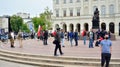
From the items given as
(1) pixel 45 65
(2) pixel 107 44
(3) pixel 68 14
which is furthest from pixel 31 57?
(3) pixel 68 14

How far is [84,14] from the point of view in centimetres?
8581

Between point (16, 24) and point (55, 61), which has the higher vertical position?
point (55, 61)

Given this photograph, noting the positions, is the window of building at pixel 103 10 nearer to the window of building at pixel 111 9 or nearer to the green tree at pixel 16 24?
the window of building at pixel 111 9

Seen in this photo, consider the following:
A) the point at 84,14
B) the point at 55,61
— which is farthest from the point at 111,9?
the point at 55,61

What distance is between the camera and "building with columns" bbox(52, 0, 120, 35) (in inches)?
3204

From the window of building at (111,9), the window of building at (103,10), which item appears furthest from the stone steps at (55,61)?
the window of building at (103,10)

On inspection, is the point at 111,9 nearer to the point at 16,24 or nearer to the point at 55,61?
the point at 16,24

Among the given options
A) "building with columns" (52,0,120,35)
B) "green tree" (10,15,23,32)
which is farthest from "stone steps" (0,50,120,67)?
"green tree" (10,15,23,32)

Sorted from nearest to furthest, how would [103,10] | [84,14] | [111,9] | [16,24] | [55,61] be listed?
[55,61] → [111,9] → [103,10] → [84,14] → [16,24]

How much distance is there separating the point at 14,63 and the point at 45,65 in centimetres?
291

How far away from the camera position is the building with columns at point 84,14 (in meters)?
81.4

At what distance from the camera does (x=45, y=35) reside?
3164cm

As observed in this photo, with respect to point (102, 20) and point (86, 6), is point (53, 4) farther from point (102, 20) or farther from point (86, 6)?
point (102, 20)

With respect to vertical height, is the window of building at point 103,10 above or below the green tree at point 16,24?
above
